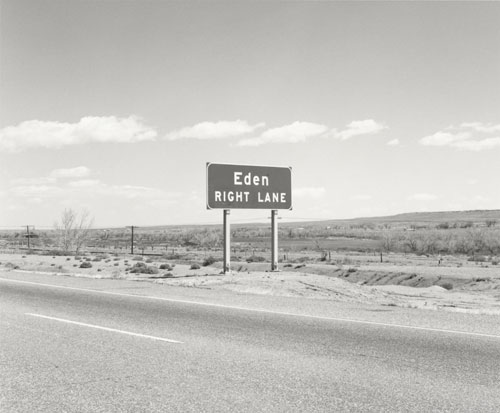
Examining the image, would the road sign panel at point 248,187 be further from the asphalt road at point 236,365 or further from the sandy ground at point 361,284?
the asphalt road at point 236,365

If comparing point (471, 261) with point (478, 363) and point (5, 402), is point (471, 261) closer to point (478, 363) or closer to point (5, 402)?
point (478, 363)

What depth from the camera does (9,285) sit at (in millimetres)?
20234

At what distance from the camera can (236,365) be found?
788 centimetres

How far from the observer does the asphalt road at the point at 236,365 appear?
6.21 meters

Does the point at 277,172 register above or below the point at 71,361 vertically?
above

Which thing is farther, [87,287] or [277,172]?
[277,172]

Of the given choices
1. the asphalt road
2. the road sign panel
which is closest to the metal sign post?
the road sign panel

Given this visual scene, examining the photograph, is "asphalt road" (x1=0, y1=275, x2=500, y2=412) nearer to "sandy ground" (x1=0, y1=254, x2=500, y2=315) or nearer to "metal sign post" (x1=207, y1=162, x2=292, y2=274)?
"sandy ground" (x1=0, y1=254, x2=500, y2=315)

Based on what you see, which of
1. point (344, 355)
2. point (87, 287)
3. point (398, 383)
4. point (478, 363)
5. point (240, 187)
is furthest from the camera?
point (240, 187)

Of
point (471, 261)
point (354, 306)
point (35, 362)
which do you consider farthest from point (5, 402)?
point (471, 261)

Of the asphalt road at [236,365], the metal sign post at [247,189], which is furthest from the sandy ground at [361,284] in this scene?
the asphalt road at [236,365]

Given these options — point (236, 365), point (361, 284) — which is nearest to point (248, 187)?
point (361, 284)

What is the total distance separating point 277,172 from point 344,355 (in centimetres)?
1778

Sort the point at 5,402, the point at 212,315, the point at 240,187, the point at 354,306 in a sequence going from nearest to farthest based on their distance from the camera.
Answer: the point at 5,402, the point at 212,315, the point at 354,306, the point at 240,187
